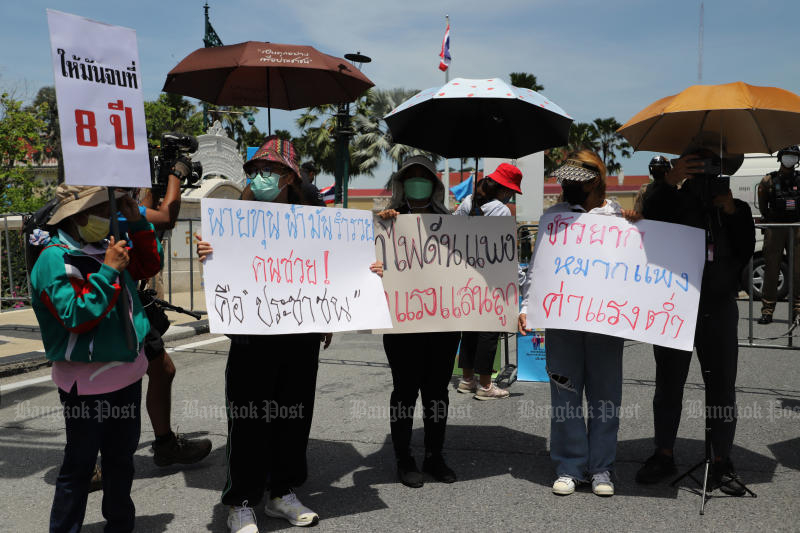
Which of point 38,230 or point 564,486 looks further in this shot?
point 564,486

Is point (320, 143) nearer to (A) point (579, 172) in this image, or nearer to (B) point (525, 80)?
(B) point (525, 80)

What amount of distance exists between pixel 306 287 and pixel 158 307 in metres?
1.20

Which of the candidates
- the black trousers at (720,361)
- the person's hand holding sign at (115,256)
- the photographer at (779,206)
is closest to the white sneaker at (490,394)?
the black trousers at (720,361)

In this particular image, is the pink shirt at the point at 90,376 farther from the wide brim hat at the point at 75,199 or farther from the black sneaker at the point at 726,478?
the black sneaker at the point at 726,478

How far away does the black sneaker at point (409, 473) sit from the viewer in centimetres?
391

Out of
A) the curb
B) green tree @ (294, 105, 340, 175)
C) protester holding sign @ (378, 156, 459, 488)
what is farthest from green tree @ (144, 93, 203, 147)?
protester holding sign @ (378, 156, 459, 488)

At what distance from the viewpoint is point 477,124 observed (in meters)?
4.53

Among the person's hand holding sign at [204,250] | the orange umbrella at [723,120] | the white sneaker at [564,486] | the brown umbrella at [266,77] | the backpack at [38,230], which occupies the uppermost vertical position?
the brown umbrella at [266,77]

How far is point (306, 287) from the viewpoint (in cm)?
350

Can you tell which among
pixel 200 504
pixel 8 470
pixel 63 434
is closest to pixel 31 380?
pixel 63 434

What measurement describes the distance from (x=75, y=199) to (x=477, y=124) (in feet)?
8.77

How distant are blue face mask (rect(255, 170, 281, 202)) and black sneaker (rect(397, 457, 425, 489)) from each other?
1.83 m

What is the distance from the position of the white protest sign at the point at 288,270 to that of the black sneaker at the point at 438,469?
3.37ft

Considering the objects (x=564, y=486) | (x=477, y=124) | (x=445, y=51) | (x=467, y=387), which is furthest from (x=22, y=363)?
(x=445, y=51)
